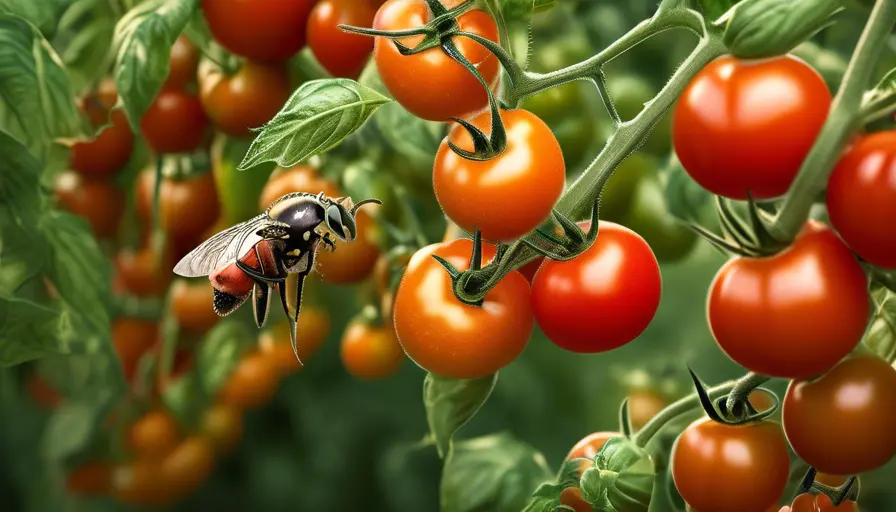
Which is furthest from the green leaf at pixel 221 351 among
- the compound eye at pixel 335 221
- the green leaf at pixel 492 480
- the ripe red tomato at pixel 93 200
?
the compound eye at pixel 335 221

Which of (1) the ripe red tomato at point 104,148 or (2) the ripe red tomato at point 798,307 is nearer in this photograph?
(2) the ripe red tomato at point 798,307

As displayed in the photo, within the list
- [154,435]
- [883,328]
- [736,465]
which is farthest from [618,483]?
[154,435]

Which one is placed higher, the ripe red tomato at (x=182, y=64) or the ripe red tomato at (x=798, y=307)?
the ripe red tomato at (x=798, y=307)

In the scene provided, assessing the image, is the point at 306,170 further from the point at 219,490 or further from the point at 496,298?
the point at 219,490

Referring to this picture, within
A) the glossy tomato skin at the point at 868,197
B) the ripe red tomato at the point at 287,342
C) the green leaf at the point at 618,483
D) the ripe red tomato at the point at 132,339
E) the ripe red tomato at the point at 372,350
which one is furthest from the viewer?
the ripe red tomato at the point at 132,339

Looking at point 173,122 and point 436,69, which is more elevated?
point 436,69

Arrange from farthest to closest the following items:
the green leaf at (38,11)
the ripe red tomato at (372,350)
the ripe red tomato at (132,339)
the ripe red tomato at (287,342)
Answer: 1. the ripe red tomato at (132,339)
2. the ripe red tomato at (287,342)
3. the ripe red tomato at (372,350)
4. the green leaf at (38,11)

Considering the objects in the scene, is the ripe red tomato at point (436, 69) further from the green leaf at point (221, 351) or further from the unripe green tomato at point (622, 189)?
the green leaf at point (221, 351)

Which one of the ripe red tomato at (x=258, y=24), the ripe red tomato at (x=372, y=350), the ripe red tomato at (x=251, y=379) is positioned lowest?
the ripe red tomato at (x=251, y=379)

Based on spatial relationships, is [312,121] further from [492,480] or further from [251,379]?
[251,379]
